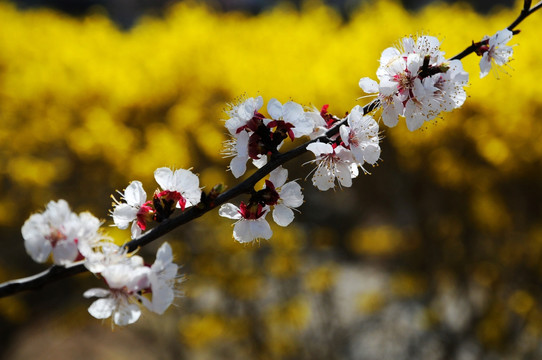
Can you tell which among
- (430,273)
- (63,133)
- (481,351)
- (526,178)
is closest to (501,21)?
(526,178)

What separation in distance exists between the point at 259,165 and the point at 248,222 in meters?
0.13

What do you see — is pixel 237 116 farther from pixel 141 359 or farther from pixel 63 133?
pixel 141 359

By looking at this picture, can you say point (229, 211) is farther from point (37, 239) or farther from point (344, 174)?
point (37, 239)

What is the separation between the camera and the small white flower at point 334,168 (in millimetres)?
1198

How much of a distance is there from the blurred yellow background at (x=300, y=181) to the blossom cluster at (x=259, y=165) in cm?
241

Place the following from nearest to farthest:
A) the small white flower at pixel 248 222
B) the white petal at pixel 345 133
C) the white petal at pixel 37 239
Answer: the white petal at pixel 37 239 → the white petal at pixel 345 133 → the small white flower at pixel 248 222

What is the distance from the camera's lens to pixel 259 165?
121 centimetres

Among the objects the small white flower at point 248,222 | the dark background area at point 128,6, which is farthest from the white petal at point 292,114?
the dark background area at point 128,6

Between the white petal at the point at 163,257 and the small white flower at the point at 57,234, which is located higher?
the white petal at the point at 163,257

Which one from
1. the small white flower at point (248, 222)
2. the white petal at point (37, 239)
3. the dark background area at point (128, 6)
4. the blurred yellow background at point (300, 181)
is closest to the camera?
the white petal at point (37, 239)

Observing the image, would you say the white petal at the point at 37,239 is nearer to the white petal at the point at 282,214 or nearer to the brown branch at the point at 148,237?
the brown branch at the point at 148,237

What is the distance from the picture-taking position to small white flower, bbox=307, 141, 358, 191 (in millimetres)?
1198

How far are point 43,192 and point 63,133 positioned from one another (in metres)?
0.53

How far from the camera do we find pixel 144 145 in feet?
15.5
